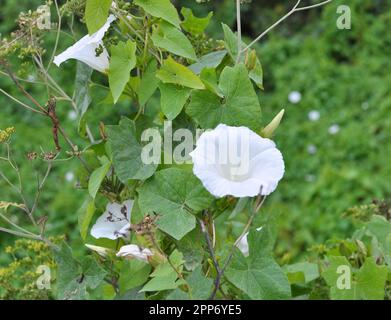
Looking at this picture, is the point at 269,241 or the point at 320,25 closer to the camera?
the point at 269,241

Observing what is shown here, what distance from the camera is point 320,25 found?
4742mm

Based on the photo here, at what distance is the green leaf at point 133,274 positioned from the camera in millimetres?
1458

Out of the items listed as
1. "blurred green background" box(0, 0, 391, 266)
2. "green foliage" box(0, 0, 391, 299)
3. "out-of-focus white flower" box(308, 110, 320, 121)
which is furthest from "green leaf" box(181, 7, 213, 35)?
"out-of-focus white flower" box(308, 110, 320, 121)

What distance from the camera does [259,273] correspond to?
4.52 ft

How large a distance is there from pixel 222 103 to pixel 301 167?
2444mm

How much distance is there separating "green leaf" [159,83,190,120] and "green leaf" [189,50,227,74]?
7 centimetres

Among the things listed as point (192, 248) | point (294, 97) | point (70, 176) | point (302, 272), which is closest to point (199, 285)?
point (192, 248)

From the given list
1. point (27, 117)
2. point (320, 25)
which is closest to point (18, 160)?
point (27, 117)

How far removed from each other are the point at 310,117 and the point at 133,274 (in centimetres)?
276

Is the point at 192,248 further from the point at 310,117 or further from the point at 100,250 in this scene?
the point at 310,117

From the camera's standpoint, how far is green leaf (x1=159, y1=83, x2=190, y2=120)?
139 cm

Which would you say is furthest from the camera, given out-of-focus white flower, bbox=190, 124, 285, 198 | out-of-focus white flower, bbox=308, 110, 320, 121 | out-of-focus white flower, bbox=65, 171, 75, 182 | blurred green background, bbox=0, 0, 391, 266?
out-of-focus white flower, bbox=308, 110, 320, 121

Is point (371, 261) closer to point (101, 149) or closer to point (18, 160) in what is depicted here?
point (101, 149)

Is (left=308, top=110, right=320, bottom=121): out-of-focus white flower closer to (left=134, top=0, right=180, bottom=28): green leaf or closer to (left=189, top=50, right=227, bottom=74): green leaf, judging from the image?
(left=189, top=50, right=227, bottom=74): green leaf
